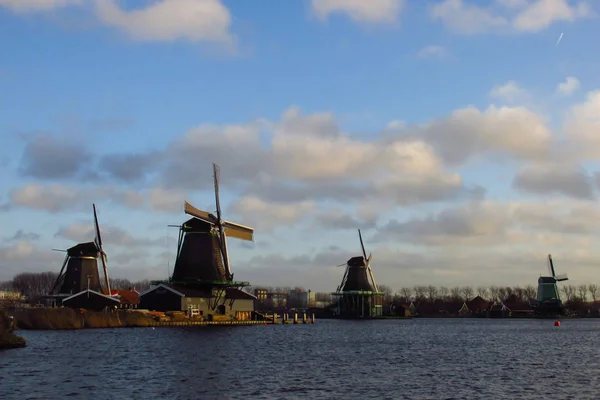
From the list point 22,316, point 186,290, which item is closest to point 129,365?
point 22,316

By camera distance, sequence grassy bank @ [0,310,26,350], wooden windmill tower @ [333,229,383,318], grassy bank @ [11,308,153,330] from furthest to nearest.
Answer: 1. wooden windmill tower @ [333,229,383,318]
2. grassy bank @ [11,308,153,330]
3. grassy bank @ [0,310,26,350]

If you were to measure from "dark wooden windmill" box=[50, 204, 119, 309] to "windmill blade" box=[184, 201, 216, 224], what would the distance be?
1298cm

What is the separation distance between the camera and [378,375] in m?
33.4

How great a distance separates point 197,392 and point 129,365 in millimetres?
10353

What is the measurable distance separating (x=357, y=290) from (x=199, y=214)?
166 ft

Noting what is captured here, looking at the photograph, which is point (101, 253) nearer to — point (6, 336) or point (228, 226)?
point (228, 226)

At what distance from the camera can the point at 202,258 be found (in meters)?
82.9

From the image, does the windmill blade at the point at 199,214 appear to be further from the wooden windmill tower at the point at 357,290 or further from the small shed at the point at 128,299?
the wooden windmill tower at the point at 357,290

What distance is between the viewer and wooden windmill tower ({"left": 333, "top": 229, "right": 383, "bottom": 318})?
128m

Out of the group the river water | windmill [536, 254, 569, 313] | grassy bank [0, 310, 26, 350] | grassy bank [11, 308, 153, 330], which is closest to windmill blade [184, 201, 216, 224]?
grassy bank [11, 308, 153, 330]

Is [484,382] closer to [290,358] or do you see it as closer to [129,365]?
[290,358]

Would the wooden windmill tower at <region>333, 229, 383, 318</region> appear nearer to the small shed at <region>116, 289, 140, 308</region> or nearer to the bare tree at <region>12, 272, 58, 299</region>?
the small shed at <region>116, 289, 140, 308</region>

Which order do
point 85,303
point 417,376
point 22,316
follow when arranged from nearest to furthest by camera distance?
point 417,376 < point 22,316 < point 85,303

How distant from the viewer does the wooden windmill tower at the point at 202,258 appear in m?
82.6
